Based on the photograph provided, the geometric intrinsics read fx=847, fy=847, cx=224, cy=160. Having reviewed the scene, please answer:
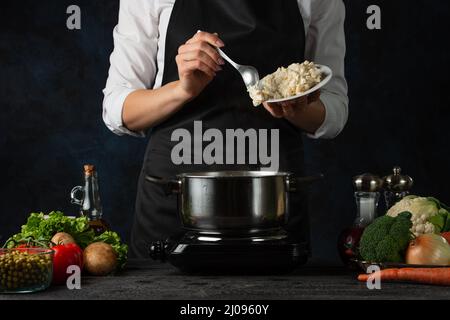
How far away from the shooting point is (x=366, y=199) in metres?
2.17

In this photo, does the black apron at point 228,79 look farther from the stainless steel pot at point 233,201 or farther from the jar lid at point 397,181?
the stainless steel pot at point 233,201

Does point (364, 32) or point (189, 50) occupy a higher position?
point (364, 32)

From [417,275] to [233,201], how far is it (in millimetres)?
440

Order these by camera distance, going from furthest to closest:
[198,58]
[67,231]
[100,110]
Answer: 1. [100,110]
2. [198,58]
3. [67,231]

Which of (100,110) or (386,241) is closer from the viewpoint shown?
(386,241)

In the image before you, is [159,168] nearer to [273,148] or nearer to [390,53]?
[273,148]

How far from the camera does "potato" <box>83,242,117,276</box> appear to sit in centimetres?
198

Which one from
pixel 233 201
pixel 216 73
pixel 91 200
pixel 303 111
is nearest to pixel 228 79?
pixel 216 73

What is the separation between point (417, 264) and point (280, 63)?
3.43 ft

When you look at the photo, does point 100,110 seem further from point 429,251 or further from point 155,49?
point 429,251

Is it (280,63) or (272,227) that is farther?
(280,63)

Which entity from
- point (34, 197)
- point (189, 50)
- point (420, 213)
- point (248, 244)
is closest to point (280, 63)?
point (189, 50)

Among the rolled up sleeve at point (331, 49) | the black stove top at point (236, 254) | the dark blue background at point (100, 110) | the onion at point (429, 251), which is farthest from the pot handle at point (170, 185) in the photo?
the dark blue background at point (100, 110)

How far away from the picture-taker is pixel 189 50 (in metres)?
2.37
